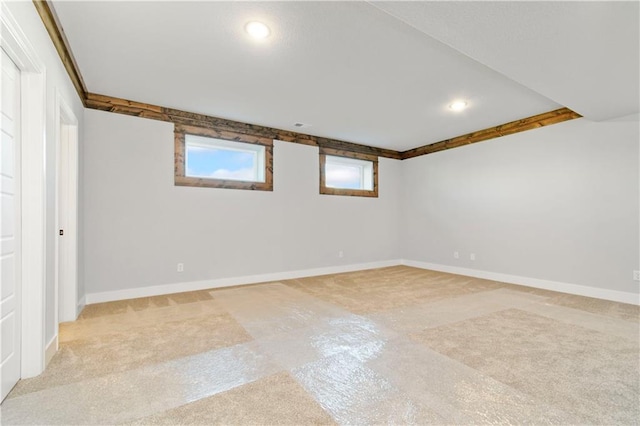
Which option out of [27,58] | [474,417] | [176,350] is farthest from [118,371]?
[474,417]

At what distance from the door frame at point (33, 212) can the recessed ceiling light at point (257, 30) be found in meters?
1.41

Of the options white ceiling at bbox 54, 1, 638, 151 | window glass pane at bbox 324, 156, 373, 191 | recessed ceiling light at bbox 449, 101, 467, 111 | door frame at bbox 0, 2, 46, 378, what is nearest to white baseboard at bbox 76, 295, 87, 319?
door frame at bbox 0, 2, 46, 378

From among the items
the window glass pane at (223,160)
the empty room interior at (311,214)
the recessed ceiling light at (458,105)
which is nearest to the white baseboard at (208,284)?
the empty room interior at (311,214)

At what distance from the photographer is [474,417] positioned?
151 centimetres

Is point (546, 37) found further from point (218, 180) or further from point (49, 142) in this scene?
point (218, 180)

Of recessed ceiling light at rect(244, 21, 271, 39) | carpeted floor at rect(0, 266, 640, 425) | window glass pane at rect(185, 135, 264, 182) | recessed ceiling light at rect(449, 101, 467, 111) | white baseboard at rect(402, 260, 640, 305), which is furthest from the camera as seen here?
window glass pane at rect(185, 135, 264, 182)

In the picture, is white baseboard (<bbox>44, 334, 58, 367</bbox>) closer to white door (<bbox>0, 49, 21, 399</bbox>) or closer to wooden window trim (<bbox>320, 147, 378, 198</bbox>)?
white door (<bbox>0, 49, 21, 399</bbox>)

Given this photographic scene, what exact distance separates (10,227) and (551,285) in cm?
596

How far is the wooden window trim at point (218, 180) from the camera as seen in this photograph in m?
4.19

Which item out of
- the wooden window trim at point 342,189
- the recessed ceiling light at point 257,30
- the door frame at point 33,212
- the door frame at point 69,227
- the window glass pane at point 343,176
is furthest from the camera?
the window glass pane at point 343,176

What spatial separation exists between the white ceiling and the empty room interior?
2cm

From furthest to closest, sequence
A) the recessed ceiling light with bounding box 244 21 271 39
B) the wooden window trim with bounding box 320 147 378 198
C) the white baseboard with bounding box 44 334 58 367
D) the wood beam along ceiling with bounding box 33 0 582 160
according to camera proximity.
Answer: the wooden window trim with bounding box 320 147 378 198 < the wood beam along ceiling with bounding box 33 0 582 160 < the recessed ceiling light with bounding box 244 21 271 39 < the white baseboard with bounding box 44 334 58 367

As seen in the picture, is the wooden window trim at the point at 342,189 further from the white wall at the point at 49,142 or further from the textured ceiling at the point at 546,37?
the white wall at the point at 49,142

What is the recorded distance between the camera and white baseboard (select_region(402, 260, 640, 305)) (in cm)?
367
